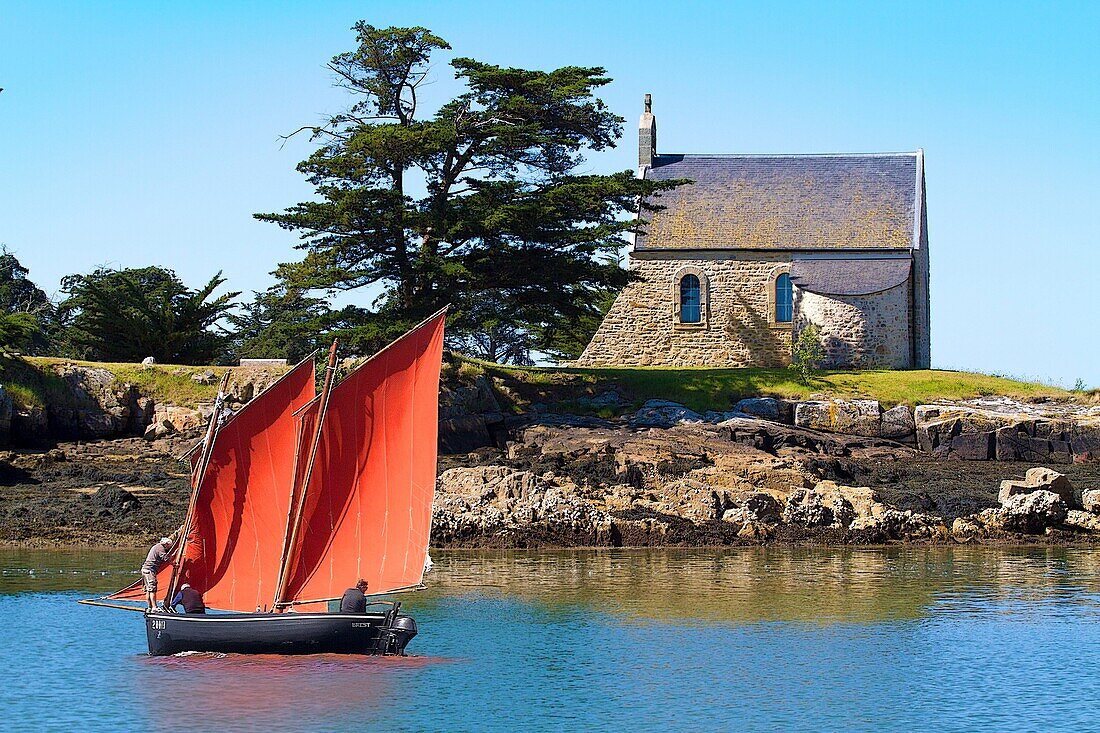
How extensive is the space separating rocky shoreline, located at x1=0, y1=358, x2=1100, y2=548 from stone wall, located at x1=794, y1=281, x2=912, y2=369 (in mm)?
6942

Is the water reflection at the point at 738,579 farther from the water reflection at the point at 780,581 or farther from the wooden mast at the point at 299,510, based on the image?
the wooden mast at the point at 299,510

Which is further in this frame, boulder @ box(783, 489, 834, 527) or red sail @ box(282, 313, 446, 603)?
boulder @ box(783, 489, 834, 527)

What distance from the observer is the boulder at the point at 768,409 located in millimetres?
41500

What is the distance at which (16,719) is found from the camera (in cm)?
1578

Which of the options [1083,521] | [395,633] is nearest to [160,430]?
[395,633]

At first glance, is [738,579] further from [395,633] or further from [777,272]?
[777,272]

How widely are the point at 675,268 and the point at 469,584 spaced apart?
27062 millimetres

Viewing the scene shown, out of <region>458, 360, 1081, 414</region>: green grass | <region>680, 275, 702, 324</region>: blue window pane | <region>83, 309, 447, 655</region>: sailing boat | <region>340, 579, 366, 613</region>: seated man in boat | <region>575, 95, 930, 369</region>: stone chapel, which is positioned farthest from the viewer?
<region>680, 275, 702, 324</region>: blue window pane

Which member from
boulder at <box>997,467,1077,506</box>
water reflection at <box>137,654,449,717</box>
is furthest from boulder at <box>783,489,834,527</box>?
water reflection at <box>137,654,449,717</box>

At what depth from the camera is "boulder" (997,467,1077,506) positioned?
1324 inches

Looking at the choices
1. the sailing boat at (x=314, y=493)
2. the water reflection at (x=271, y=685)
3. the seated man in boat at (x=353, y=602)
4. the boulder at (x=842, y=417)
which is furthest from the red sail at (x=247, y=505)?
the boulder at (x=842, y=417)

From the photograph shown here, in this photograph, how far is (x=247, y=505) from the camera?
20.4 metres

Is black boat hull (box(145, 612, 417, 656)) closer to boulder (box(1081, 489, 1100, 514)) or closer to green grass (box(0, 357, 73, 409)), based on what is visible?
green grass (box(0, 357, 73, 409))

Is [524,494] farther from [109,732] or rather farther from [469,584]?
[109,732]
